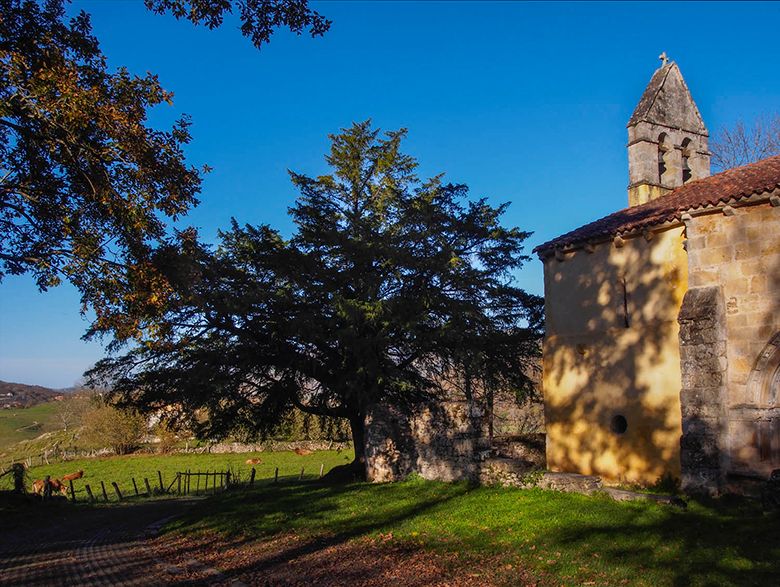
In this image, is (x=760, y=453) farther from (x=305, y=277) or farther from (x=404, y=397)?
(x=305, y=277)

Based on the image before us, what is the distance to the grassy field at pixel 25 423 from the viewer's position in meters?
65.0

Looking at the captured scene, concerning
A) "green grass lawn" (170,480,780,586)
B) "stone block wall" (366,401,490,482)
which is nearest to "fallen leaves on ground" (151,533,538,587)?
"green grass lawn" (170,480,780,586)

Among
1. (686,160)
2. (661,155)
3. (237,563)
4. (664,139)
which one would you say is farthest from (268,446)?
(237,563)

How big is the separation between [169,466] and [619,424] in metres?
30.9

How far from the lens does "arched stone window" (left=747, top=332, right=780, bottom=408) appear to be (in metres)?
11.6

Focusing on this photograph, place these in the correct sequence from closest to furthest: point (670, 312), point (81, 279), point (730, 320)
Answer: point (81, 279) → point (730, 320) → point (670, 312)

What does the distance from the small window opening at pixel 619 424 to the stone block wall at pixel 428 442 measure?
298 centimetres

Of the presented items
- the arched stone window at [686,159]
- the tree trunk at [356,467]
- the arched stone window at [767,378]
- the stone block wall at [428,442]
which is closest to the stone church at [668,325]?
the arched stone window at [767,378]

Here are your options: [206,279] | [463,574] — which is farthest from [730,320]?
[206,279]

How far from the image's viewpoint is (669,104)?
62.1 feet

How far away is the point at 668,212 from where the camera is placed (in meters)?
13.9

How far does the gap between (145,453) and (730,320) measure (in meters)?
42.4

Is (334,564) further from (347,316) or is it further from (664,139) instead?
(664,139)

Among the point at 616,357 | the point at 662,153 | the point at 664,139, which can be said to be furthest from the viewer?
the point at 662,153
